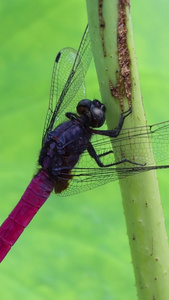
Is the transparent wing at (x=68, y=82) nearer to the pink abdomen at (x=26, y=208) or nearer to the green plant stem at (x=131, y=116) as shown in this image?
the pink abdomen at (x=26, y=208)

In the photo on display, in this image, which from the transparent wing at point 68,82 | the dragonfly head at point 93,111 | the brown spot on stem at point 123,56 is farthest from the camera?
the transparent wing at point 68,82

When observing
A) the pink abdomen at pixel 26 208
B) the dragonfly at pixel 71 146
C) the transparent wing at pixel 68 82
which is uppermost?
the transparent wing at pixel 68 82

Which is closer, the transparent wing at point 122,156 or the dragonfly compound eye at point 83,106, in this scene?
the transparent wing at point 122,156

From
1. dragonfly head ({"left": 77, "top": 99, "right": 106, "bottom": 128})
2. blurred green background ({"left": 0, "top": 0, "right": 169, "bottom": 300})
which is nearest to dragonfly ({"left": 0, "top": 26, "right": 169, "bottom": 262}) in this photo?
Answer: dragonfly head ({"left": 77, "top": 99, "right": 106, "bottom": 128})

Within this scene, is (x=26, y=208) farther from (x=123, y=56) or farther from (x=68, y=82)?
(x=123, y=56)

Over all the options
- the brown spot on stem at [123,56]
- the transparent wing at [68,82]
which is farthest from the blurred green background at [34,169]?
the brown spot on stem at [123,56]

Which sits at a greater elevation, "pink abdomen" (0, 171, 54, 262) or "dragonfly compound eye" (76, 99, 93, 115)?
"dragonfly compound eye" (76, 99, 93, 115)

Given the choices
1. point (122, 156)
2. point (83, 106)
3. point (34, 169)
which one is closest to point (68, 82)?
point (83, 106)

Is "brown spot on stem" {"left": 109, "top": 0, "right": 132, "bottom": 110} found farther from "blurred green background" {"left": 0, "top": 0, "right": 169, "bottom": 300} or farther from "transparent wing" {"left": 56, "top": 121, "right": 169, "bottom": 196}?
"blurred green background" {"left": 0, "top": 0, "right": 169, "bottom": 300}
